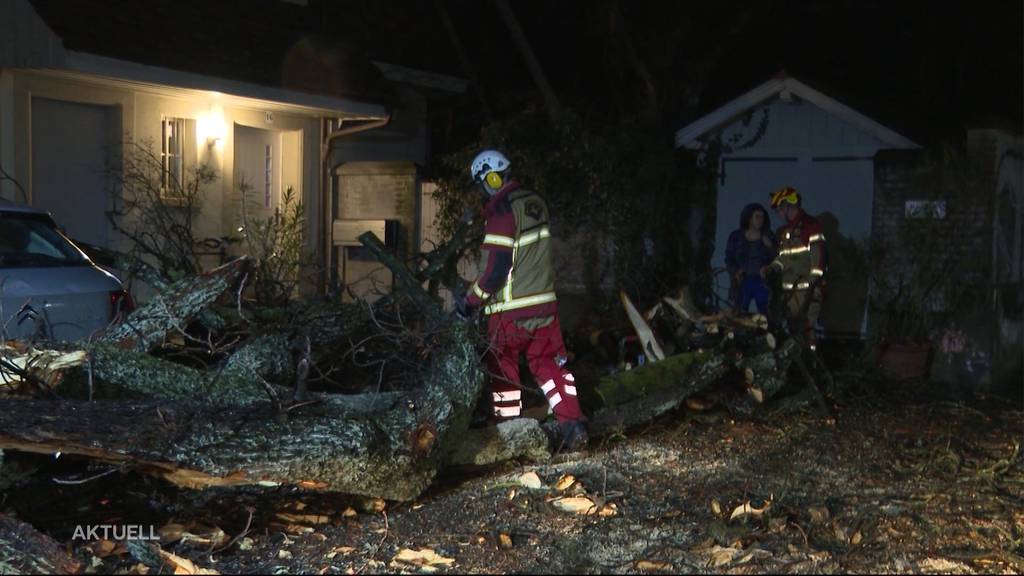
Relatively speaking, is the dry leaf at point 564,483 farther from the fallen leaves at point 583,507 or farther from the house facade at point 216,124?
the house facade at point 216,124

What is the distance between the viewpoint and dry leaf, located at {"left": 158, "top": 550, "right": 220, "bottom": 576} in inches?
189

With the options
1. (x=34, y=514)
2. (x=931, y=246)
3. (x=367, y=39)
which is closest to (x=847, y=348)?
(x=931, y=246)

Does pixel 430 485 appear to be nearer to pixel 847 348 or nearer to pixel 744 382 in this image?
pixel 744 382

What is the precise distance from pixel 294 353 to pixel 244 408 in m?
1.33

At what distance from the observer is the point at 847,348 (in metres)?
11.4

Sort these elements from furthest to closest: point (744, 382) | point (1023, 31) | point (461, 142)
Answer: point (1023, 31), point (461, 142), point (744, 382)

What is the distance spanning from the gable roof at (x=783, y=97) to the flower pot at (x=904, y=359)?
91.0 inches

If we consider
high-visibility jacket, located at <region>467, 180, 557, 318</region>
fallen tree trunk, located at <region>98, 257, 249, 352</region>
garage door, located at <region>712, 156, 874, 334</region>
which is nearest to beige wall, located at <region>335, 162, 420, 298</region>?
garage door, located at <region>712, 156, 874, 334</region>

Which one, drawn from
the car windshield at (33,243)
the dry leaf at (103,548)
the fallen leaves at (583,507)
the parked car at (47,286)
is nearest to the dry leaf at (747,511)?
the fallen leaves at (583,507)

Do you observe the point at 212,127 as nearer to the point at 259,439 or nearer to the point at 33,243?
the point at 33,243

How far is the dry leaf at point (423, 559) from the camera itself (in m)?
5.16

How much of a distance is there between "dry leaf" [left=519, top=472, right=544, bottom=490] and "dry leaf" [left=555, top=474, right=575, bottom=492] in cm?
10

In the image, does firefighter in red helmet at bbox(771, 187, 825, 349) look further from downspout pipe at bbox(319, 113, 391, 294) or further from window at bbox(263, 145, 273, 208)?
window at bbox(263, 145, 273, 208)

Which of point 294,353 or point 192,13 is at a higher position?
point 192,13
